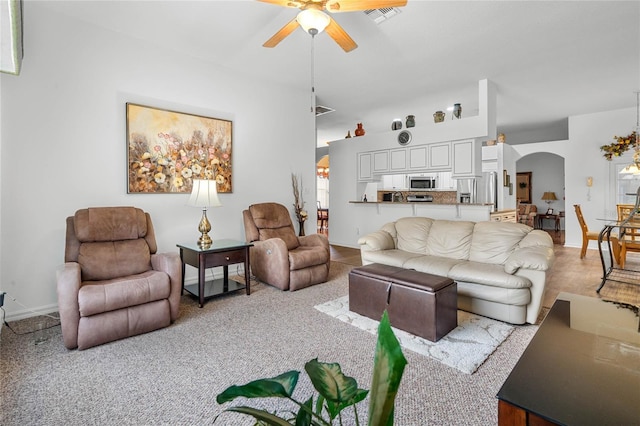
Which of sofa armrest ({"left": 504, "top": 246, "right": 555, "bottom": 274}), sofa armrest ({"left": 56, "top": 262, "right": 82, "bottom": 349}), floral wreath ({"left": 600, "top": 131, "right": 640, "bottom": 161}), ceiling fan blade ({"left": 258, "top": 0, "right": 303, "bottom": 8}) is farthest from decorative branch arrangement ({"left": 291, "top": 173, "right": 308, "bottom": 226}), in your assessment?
floral wreath ({"left": 600, "top": 131, "right": 640, "bottom": 161})

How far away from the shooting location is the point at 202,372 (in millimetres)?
2014

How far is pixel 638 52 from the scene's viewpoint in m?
3.90

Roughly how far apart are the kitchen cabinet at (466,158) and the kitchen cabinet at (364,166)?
1747 mm

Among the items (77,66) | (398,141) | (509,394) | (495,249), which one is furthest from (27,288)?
(398,141)

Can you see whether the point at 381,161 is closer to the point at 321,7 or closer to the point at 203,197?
the point at 203,197

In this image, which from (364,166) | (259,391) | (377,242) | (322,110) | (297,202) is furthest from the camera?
(364,166)

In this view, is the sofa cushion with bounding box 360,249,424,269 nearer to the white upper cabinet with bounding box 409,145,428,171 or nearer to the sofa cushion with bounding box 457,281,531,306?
the sofa cushion with bounding box 457,281,531,306

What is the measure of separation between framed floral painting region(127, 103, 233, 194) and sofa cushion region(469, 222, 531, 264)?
315 cm

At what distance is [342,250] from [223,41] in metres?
4.25

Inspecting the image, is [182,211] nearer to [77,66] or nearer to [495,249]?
[77,66]

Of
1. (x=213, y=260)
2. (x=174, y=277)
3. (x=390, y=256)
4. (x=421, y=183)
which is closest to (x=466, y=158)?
(x=421, y=183)

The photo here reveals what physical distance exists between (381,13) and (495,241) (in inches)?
100

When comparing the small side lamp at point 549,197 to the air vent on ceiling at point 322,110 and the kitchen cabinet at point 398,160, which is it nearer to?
the kitchen cabinet at point 398,160

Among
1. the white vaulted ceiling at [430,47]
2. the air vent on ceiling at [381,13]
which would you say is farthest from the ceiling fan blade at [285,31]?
the air vent on ceiling at [381,13]
